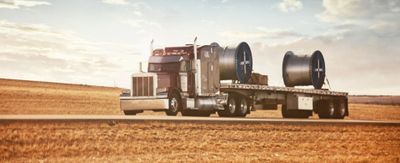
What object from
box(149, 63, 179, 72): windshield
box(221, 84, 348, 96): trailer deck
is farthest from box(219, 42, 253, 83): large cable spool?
box(149, 63, 179, 72): windshield

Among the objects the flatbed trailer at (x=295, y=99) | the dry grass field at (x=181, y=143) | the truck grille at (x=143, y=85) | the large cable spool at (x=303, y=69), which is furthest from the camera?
the large cable spool at (x=303, y=69)

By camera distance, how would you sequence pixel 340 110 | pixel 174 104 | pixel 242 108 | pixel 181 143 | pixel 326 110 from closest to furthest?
pixel 181 143, pixel 174 104, pixel 242 108, pixel 326 110, pixel 340 110

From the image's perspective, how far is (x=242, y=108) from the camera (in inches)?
1061

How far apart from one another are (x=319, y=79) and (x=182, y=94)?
11.0 metres

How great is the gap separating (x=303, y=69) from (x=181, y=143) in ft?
55.0

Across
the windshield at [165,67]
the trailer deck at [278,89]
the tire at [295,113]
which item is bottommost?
the tire at [295,113]

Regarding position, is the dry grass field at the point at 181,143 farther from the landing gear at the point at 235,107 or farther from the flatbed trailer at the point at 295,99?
the flatbed trailer at the point at 295,99

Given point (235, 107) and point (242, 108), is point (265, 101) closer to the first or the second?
point (242, 108)

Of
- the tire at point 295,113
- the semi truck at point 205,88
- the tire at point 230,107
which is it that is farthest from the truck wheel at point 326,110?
the tire at point 230,107

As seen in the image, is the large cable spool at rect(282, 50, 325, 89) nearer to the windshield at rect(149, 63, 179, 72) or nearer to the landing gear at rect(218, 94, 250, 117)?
the landing gear at rect(218, 94, 250, 117)

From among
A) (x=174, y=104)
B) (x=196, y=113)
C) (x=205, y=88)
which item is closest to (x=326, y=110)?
(x=196, y=113)

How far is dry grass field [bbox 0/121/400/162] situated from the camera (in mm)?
14727

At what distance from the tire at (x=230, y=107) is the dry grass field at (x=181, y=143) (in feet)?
19.4

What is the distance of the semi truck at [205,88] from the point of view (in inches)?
955
